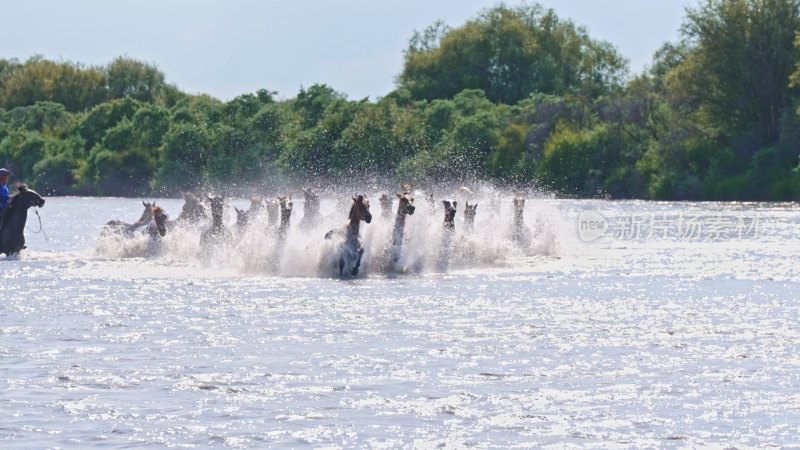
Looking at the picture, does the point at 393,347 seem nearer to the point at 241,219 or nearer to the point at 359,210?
the point at 359,210

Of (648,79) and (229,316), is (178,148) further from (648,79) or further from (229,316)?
(229,316)

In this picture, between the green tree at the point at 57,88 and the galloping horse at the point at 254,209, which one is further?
the green tree at the point at 57,88

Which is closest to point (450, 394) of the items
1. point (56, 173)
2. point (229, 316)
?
point (229, 316)

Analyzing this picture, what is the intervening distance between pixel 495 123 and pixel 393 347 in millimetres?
Result: 81746

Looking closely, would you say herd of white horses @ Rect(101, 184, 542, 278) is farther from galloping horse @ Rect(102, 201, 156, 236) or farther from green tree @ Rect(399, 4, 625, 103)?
green tree @ Rect(399, 4, 625, 103)

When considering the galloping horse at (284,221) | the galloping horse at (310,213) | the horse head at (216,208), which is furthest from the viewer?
the galloping horse at (310,213)

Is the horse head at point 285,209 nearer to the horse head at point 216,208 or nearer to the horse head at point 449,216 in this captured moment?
the horse head at point 216,208

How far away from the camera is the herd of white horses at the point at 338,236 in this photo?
27.5 meters

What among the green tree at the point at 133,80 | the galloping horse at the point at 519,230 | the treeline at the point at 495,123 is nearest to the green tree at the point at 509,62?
the treeline at the point at 495,123

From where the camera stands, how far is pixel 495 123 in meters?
97.8

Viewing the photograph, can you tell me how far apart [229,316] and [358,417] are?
7648 mm

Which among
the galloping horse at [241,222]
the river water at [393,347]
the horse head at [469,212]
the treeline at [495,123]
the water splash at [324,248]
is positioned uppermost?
the treeline at [495,123]

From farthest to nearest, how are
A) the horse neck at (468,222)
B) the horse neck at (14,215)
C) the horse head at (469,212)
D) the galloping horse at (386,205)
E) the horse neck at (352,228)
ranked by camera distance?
the horse head at (469,212) < the horse neck at (468,222) < the horse neck at (14,215) < the galloping horse at (386,205) < the horse neck at (352,228)

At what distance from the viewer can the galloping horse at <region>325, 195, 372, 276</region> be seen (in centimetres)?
2662
